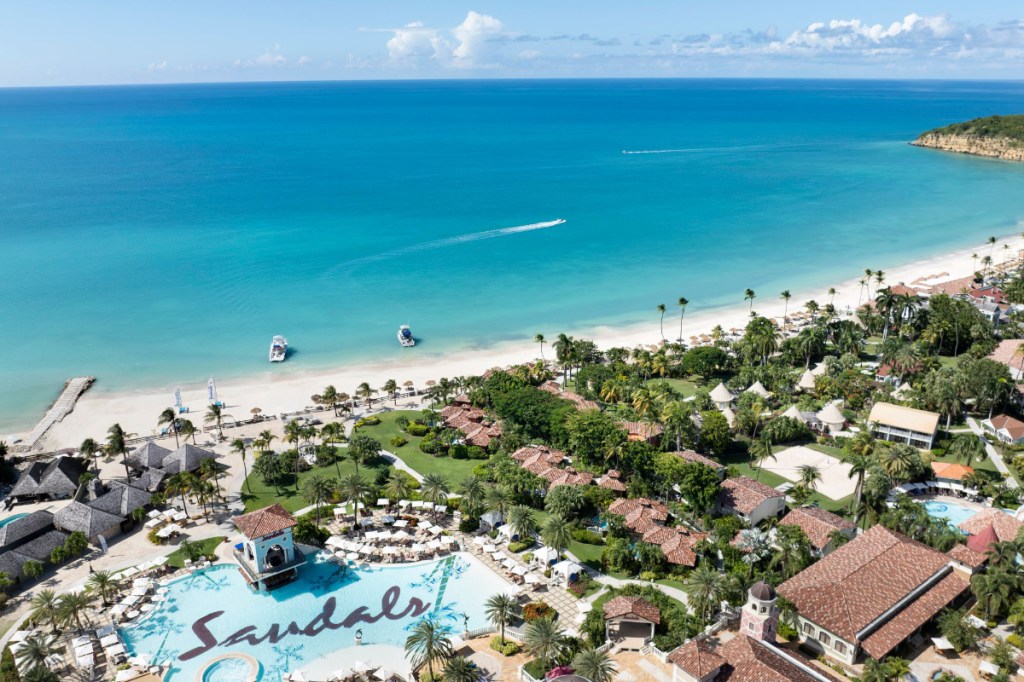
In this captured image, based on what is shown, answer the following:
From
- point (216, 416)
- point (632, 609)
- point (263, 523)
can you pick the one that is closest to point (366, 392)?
point (216, 416)

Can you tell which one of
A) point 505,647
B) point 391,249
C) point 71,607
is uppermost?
point 391,249

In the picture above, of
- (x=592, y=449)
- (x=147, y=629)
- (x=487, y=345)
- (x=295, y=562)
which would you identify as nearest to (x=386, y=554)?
(x=295, y=562)

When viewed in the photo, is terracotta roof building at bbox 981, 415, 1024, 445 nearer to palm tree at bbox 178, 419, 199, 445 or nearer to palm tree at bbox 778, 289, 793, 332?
palm tree at bbox 778, 289, 793, 332

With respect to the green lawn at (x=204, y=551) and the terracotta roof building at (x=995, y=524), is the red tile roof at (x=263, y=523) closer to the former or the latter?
the green lawn at (x=204, y=551)

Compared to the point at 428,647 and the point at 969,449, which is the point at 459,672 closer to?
the point at 428,647

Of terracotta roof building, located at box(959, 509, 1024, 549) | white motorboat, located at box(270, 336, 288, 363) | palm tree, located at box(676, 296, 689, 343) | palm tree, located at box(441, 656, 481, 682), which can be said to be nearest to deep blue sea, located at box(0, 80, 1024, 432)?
white motorboat, located at box(270, 336, 288, 363)

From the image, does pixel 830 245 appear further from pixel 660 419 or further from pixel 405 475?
pixel 405 475
